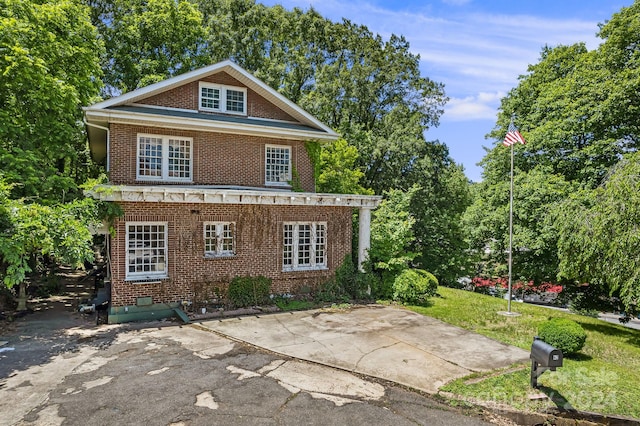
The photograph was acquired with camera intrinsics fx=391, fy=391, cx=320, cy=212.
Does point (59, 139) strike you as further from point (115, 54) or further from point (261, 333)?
point (115, 54)

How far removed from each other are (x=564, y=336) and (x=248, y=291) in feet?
32.8

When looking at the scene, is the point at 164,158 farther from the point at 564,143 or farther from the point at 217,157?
the point at 564,143

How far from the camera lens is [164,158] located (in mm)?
15562

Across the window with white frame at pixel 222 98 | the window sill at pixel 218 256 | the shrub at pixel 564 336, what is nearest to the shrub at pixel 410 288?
the shrub at pixel 564 336

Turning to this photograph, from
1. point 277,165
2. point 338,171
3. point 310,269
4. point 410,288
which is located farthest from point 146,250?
point 338,171

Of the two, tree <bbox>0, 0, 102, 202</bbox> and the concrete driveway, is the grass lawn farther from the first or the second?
tree <bbox>0, 0, 102, 202</bbox>

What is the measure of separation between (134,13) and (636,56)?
31.9 m

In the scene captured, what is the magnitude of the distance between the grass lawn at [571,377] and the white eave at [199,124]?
9203 millimetres

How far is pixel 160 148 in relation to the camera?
15562mm

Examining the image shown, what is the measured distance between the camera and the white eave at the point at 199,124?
47.1 feet

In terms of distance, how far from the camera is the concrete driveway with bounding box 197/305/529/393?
29.5 ft

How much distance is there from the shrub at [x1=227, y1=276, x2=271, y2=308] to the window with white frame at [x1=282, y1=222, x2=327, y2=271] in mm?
1159

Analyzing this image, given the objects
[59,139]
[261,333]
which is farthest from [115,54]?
[261,333]

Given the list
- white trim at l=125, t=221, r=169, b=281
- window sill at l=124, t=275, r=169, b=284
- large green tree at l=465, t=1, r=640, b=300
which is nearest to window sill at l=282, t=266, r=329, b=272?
white trim at l=125, t=221, r=169, b=281
